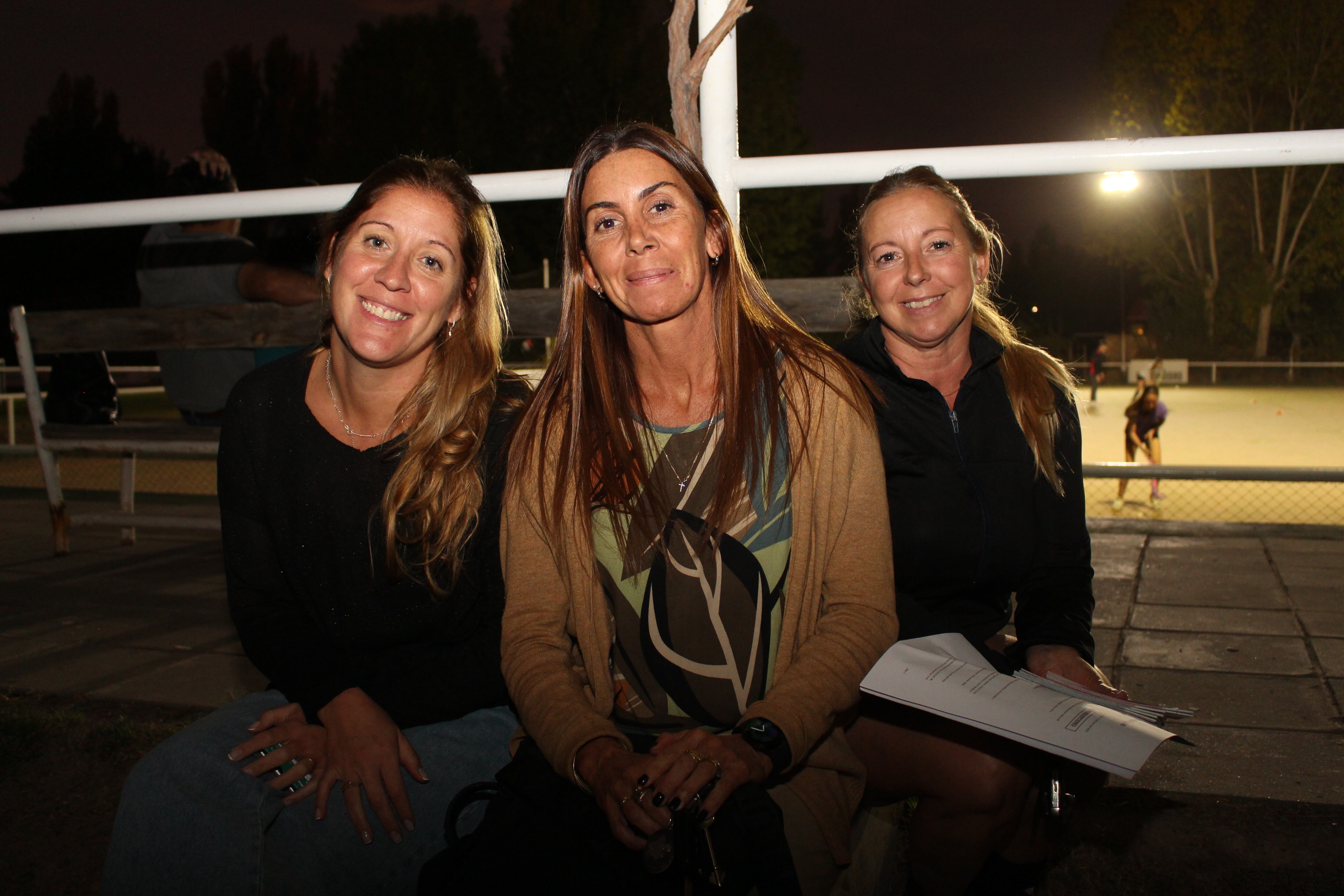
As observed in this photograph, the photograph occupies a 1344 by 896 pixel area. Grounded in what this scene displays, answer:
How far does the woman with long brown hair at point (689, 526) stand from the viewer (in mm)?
1559

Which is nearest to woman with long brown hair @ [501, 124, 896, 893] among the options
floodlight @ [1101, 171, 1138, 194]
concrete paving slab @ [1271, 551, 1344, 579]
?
floodlight @ [1101, 171, 1138, 194]

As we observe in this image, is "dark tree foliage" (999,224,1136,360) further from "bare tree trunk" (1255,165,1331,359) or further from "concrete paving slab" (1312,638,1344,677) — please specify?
"concrete paving slab" (1312,638,1344,677)

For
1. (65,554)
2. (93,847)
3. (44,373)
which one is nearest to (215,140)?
(44,373)

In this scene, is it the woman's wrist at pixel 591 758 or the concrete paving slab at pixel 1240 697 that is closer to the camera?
the woman's wrist at pixel 591 758

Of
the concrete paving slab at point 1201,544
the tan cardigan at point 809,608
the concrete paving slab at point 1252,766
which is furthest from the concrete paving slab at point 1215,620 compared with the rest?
the tan cardigan at point 809,608

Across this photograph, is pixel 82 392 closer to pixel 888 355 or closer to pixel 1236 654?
pixel 888 355

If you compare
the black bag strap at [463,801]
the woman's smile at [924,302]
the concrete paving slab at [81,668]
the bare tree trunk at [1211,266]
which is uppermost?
the bare tree trunk at [1211,266]

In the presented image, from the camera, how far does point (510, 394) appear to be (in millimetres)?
1968

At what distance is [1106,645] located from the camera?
315cm

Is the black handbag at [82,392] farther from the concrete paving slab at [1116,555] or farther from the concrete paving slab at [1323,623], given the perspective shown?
the concrete paving slab at [1323,623]

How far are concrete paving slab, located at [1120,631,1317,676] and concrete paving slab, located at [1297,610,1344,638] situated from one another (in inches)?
3.9

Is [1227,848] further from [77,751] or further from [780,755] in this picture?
[77,751]

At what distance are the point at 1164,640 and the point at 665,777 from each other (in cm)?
253

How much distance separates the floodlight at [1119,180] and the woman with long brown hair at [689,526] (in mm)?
719
